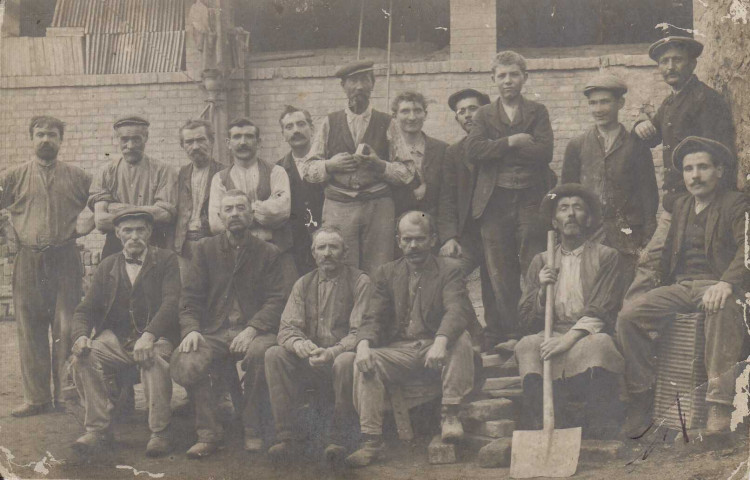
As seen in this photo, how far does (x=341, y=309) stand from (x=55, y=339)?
1.89 m

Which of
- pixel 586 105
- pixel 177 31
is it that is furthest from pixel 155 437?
pixel 586 105

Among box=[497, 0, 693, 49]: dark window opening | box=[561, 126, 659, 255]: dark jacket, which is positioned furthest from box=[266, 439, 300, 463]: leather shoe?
box=[497, 0, 693, 49]: dark window opening

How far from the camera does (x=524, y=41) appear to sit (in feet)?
25.6

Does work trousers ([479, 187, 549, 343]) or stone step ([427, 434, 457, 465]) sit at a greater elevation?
work trousers ([479, 187, 549, 343])

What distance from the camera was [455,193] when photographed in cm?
744

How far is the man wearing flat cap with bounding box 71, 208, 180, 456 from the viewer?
730 centimetres

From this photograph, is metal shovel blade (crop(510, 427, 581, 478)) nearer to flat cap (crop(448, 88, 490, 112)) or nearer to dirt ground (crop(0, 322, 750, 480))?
dirt ground (crop(0, 322, 750, 480))

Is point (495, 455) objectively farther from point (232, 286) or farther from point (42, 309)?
point (42, 309)

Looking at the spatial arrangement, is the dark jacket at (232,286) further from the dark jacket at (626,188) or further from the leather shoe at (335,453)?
the dark jacket at (626,188)

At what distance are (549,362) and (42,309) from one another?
3.16 metres

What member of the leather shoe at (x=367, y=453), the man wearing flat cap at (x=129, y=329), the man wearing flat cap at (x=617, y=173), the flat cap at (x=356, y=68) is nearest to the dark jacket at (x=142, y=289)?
the man wearing flat cap at (x=129, y=329)

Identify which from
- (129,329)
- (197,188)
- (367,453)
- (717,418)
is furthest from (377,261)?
(717,418)

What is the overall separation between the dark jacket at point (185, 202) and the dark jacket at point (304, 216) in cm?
49

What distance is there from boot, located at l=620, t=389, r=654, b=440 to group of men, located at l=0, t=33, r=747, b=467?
0.5 inches
